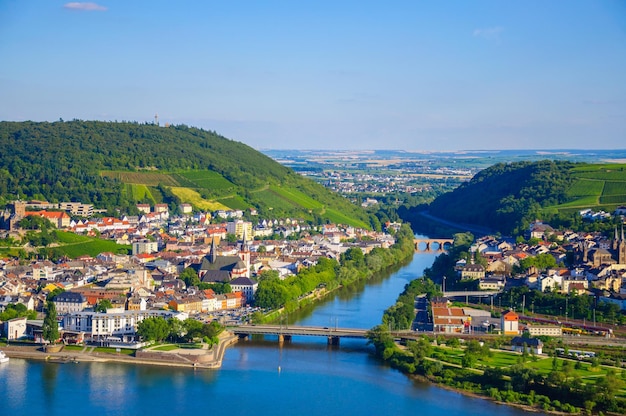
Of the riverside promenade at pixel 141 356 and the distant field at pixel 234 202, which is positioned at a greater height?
the distant field at pixel 234 202

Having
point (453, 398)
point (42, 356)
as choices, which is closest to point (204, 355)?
point (42, 356)

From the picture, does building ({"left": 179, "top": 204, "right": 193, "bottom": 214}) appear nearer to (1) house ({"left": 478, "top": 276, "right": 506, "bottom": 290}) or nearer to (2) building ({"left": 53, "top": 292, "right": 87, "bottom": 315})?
(1) house ({"left": 478, "top": 276, "right": 506, "bottom": 290})

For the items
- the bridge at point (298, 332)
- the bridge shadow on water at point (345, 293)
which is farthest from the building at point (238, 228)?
the bridge at point (298, 332)

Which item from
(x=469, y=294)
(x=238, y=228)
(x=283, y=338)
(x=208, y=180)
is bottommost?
(x=283, y=338)

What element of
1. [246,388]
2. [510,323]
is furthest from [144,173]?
[246,388]

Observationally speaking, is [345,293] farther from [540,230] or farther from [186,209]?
[186,209]

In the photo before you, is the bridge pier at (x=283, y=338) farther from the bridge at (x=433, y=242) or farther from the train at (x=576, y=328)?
the bridge at (x=433, y=242)
